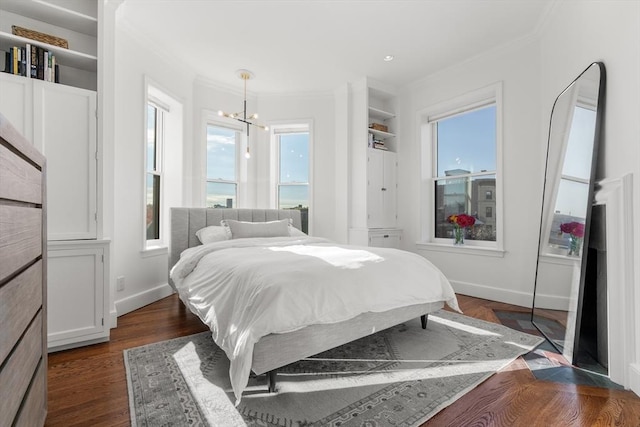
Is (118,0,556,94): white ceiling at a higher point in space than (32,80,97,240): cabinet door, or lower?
higher

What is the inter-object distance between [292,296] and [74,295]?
170cm

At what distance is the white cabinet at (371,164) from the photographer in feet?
14.4

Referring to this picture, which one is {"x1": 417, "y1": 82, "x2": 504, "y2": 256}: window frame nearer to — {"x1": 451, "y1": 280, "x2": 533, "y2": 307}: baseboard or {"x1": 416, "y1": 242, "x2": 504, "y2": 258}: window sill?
{"x1": 416, "y1": 242, "x2": 504, "y2": 258}: window sill

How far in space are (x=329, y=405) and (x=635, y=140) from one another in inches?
85.8

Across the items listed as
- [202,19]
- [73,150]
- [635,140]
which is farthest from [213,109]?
[635,140]

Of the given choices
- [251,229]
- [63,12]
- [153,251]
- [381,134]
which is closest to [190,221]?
[153,251]

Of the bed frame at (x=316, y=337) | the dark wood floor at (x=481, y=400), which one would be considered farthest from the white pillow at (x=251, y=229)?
the bed frame at (x=316, y=337)

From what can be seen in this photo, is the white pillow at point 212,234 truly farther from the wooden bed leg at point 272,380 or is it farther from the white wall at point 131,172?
the wooden bed leg at point 272,380

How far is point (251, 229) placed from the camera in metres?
3.46

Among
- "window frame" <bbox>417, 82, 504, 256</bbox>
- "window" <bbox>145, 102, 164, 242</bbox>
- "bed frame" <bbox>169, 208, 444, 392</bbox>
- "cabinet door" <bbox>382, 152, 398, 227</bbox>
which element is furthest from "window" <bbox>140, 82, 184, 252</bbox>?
"window frame" <bbox>417, 82, 504, 256</bbox>

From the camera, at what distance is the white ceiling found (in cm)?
288

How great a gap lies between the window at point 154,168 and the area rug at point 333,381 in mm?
1914

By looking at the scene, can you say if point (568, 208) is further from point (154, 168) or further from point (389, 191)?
point (154, 168)

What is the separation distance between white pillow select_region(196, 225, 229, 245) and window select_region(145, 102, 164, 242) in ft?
2.30
